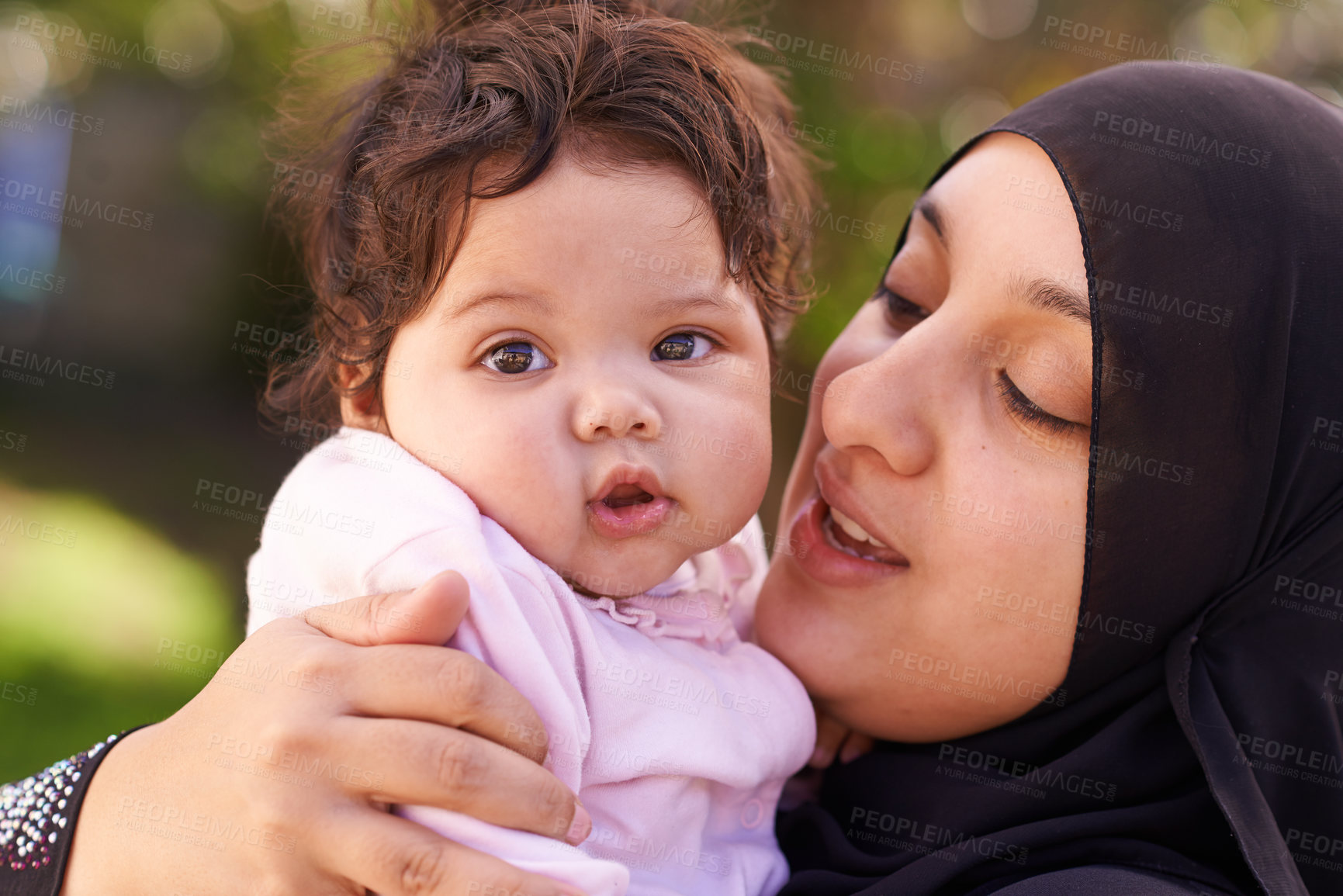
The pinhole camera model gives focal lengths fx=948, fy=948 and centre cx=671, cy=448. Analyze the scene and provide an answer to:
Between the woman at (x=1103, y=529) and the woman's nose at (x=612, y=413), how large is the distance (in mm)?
489

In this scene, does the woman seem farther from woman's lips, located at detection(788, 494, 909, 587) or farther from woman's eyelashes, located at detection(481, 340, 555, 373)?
woman's eyelashes, located at detection(481, 340, 555, 373)

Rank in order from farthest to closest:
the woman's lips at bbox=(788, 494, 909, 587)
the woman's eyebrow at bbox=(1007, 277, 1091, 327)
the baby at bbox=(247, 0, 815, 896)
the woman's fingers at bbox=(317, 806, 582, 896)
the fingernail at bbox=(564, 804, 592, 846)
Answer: the woman's lips at bbox=(788, 494, 909, 587), the woman's eyebrow at bbox=(1007, 277, 1091, 327), the baby at bbox=(247, 0, 815, 896), the fingernail at bbox=(564, 804, 592, 846), the woman's fingers at bbox=(317, 806, 582, 896)

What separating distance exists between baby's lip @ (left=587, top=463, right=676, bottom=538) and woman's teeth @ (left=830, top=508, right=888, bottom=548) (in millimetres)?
488

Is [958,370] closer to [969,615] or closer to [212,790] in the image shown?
[969,615]

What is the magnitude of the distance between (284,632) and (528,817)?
1.60ft

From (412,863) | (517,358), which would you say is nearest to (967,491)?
(517,358)

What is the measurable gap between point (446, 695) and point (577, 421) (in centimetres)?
45

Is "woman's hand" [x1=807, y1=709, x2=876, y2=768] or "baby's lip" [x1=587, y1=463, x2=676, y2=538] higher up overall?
"baby's lip" [x1=587, y1=463, x2=676, y2=538]

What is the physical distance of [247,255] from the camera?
20.9 feet

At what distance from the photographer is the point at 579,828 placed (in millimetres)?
1333

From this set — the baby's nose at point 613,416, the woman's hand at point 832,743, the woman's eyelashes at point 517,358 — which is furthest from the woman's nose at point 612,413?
the woman's hand at point 832,743

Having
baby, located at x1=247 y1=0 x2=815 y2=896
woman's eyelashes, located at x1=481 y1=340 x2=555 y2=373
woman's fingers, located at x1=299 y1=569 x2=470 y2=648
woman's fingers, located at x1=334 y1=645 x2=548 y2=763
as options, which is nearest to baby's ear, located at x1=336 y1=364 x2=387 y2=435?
baby, located at x1=247 y1=0 x2=815 y2=896

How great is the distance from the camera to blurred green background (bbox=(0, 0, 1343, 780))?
5.40 m

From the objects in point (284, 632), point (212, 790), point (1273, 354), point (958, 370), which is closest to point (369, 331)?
point (284, 632)
